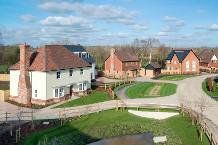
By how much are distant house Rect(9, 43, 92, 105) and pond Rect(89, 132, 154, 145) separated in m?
14.1

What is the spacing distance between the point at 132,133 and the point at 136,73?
42.2 m

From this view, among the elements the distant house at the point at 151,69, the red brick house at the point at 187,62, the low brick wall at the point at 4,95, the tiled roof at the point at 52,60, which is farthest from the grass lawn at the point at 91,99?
the red brick house at the point at 187,62

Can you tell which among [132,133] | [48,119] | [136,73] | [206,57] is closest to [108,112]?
[132,133]

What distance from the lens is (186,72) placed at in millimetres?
65500

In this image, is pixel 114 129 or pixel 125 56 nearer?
pixel 114 129

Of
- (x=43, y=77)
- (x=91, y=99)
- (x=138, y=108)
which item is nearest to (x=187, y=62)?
(x=138, y=108)

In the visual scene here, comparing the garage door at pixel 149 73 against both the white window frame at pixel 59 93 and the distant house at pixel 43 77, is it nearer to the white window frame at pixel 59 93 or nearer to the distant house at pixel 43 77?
the distant house at pixel 43 77

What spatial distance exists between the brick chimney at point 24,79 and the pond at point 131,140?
Answer: 16.2m

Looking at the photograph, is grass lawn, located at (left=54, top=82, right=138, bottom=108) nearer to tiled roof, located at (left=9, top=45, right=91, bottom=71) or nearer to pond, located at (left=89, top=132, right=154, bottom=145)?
tiled roof, located at (left=9, top=45, right=91, bottom=71)

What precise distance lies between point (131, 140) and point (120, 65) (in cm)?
3977

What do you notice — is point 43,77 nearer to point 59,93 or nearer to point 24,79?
point 24,79

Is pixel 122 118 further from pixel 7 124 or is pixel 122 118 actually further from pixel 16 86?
pixel 16 86

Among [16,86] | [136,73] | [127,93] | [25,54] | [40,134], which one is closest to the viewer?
[40,134]

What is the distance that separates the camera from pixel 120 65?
57094 mm
